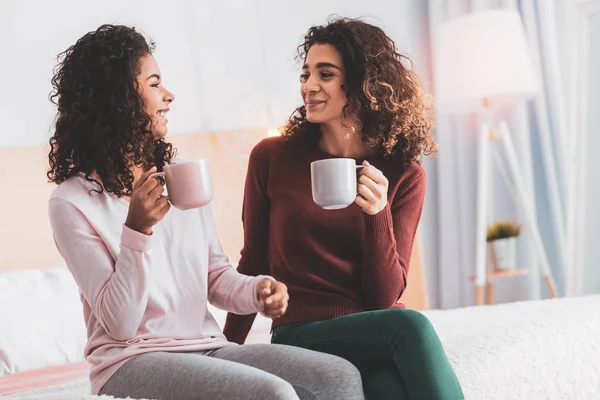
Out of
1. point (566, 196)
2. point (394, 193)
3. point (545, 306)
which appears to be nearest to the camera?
point (394, 193)

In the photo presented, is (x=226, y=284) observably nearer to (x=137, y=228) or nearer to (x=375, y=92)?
(x=137, y=228)

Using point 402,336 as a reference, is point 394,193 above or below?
above

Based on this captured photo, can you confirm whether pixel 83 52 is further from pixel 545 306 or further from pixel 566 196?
pixel 566 196

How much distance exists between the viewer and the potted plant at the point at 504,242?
3.33 m

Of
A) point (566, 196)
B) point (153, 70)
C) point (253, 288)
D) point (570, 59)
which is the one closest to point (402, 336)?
point (253, 288)

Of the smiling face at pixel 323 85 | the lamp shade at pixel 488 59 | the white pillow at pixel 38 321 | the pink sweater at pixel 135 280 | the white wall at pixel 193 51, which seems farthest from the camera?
the lamp shade at pixel 488 59

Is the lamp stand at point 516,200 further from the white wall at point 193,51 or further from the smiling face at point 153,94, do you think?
the smiling face at point 153,94

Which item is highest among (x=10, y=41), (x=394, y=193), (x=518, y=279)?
(x=10, y=41)

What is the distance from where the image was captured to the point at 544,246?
339 cm

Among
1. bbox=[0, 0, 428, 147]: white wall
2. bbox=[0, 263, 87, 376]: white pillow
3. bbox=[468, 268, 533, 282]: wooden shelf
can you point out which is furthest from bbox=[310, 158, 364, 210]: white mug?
bbox=[468, 268, 533, 282]: wooden shelf

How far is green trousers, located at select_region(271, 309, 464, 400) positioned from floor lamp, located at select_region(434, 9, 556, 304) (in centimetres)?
191

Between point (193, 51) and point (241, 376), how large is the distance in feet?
7.12

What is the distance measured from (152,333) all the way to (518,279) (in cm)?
250

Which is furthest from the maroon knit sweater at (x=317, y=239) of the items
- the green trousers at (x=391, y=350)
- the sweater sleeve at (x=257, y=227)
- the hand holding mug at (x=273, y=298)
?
the hand holding mug at (x=273, y=298)
